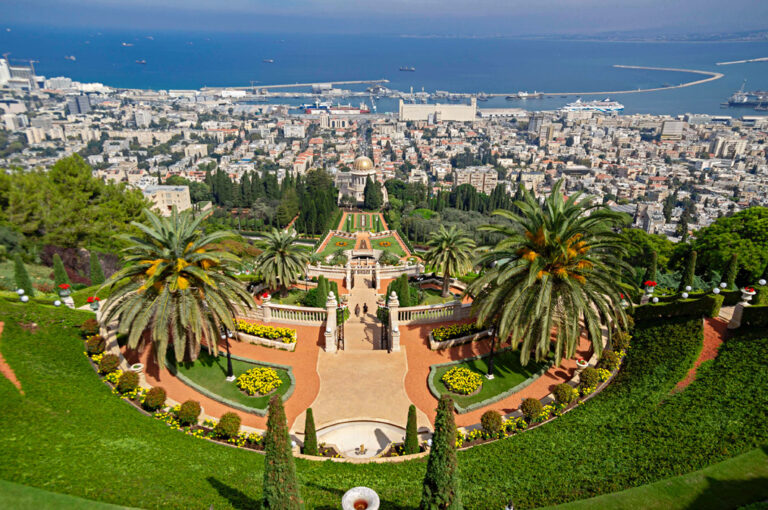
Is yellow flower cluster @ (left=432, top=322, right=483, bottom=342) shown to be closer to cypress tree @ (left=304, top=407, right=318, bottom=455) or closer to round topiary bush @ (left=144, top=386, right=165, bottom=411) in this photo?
cypress tree @ (left=304, top=407, right=318, bottom=455)

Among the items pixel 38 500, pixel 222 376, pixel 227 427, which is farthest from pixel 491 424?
pixel 38 500

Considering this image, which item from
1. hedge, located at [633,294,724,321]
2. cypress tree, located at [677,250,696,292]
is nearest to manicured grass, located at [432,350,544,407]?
hedge, located at [633,294,724,321]

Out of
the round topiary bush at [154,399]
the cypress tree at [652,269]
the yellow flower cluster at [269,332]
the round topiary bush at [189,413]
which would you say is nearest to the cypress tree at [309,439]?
the round topiary bush at [189,413]

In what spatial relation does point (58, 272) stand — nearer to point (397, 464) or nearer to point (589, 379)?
point (397, 464)

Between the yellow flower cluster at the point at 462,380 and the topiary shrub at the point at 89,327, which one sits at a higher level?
the topiary shrub at the point at 89,327

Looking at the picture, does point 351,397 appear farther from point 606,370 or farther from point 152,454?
point 606,370

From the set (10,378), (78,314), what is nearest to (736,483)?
(10,378)

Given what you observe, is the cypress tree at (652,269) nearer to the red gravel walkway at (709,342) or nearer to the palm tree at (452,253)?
the red gravel walkway at (709,342)
